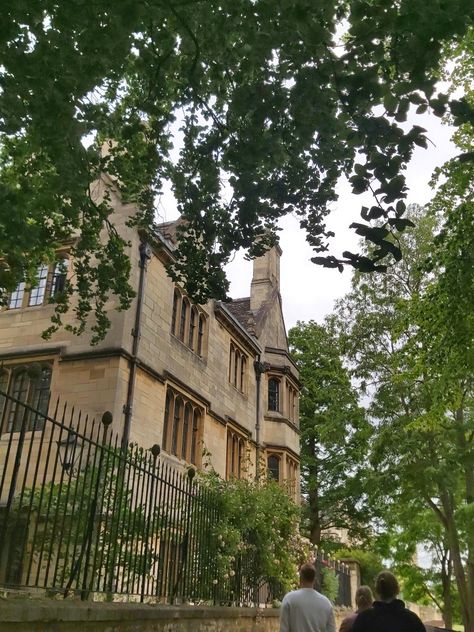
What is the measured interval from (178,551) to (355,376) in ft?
58.2

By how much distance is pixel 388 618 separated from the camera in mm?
4852

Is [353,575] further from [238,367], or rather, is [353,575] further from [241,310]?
[241,310]

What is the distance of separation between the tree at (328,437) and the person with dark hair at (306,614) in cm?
1815

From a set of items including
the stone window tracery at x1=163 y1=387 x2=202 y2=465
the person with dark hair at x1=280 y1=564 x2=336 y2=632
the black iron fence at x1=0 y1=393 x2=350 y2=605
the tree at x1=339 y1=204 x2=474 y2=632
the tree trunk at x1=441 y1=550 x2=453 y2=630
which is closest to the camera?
the person with dark hair at x1=280 y1=564 x2=336 y2=632

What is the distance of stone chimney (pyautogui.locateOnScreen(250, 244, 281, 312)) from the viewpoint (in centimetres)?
2728

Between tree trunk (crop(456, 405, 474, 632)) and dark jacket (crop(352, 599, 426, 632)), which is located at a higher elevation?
tree trunk (crop(456, 405, 474, 632))

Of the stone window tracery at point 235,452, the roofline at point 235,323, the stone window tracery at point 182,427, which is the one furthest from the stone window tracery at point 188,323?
the stone window tracery at point 235,452

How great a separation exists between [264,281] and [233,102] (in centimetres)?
2225

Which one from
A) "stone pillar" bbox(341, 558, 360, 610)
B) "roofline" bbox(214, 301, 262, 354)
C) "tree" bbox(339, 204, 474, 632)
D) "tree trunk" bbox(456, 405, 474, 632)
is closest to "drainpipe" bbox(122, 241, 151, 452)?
"roofline" bbox(214, 301, 262, 354)

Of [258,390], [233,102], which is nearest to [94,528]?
[233,102]

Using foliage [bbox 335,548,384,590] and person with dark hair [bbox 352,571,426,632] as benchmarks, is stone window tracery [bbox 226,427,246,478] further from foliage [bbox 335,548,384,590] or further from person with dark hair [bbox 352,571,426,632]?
foliage [bbox 335,548,384,590]

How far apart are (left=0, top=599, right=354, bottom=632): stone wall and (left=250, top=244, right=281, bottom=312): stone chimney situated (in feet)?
61.1

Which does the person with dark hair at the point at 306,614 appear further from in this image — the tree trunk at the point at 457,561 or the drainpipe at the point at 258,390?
the tree trunk at the point at 457,561

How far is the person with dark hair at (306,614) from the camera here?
6145 mm
